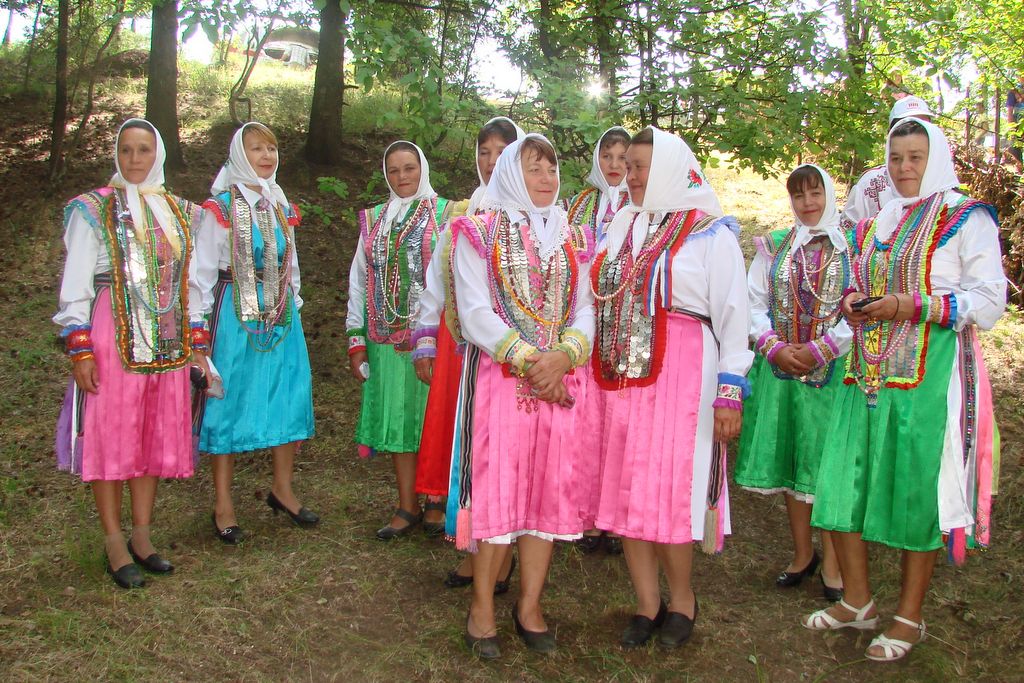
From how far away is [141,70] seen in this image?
1316cm

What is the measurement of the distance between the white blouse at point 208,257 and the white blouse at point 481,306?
60.0 inches

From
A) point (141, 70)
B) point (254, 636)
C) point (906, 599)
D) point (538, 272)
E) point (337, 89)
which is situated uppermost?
point (141, 70)

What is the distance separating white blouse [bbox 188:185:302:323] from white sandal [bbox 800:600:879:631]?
10.2ft

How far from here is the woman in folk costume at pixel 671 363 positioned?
10.4ft

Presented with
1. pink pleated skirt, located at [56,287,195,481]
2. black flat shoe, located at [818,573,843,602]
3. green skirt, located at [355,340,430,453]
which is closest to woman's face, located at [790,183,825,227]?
black flat shoe, located at [818,573,843,602]

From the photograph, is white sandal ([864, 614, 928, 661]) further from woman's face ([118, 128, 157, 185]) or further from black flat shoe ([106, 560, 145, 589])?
woman's face ([118, 128, 157, 185])

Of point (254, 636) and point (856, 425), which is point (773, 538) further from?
point (254, 636)

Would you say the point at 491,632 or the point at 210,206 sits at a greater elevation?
the point at 210,206

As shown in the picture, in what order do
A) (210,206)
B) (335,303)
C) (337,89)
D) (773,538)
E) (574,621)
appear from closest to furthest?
(574,621) → (210,206) → (773,538) → (335,303) → (337,89)

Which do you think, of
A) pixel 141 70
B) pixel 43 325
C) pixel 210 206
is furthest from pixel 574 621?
pixel 141 70

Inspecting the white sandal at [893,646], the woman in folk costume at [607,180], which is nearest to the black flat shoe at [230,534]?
the woman in folk costume at [607,180]

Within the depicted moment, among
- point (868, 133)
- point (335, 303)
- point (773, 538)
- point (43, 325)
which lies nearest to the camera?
point (773, 538)

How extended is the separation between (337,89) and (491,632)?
758 cm

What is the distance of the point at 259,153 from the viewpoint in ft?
14.4
